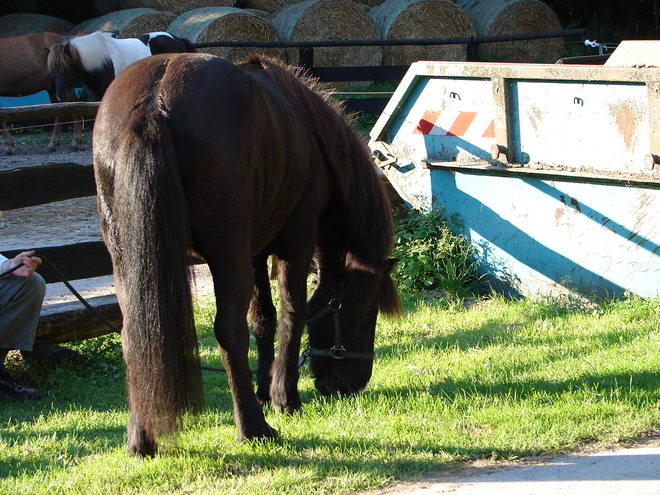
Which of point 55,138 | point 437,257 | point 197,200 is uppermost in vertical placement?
point 197,200

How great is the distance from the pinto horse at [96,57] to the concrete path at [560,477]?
9.13 meters

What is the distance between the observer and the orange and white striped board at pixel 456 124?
5.76m

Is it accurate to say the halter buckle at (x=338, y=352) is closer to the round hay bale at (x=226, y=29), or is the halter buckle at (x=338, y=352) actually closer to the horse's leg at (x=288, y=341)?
the horse's leg at (x=288, y=341)

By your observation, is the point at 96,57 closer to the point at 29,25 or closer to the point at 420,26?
the point at 29,25

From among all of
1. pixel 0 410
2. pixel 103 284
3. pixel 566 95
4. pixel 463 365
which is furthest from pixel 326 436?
pixel 103 284

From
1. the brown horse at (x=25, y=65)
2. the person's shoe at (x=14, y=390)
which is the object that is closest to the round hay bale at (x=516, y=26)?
the brown horse at (x=25, y=65)

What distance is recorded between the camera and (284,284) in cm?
363

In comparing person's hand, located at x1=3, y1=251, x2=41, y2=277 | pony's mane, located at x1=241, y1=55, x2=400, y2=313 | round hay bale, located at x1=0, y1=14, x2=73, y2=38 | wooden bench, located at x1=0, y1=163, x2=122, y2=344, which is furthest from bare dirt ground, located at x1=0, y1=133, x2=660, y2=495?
round hay bale, located at x1=0, y1=14, x2=73, y2=38

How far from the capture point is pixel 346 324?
12.7 feet

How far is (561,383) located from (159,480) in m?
2.26

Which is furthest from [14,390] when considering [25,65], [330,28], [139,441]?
[330,28]

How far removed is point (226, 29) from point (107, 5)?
4822 mm

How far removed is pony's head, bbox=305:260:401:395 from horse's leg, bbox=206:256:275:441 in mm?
862

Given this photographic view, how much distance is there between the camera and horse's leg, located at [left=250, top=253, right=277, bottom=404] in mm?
3818
